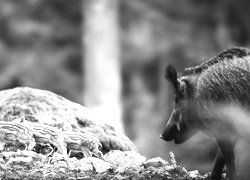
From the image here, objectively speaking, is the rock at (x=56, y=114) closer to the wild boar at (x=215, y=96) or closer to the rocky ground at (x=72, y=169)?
the rocky ground at (x=72, y=169)

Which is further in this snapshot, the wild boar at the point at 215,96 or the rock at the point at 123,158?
the rock at the point at 123,158

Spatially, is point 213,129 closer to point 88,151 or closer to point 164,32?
point 88,151

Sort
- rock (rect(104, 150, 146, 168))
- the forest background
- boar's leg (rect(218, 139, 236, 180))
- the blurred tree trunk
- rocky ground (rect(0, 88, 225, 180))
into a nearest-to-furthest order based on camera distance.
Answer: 1. rocky ground (rect(0, 88, 225, 180))
2. boar's leg (rect(218, 139, 236, 180))
3. rock (rect(104, 150, 146, 168))
4. the forest background
5. the blurred tree trunk

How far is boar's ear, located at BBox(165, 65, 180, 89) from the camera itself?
14.2 feet

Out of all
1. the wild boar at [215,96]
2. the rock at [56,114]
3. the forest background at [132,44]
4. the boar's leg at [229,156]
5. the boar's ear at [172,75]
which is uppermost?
the forest background at [132,44]

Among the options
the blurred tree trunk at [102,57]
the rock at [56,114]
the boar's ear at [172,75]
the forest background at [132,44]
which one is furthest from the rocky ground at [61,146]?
the blurred tree trunk at [102,57]

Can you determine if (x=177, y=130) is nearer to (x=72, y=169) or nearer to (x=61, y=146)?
(x=61, y=146)

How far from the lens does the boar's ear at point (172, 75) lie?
4340mm

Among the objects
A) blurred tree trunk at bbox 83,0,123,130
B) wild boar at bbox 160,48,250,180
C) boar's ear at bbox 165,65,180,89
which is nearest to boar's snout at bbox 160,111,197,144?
wild boar at bbox 160,48,250,180

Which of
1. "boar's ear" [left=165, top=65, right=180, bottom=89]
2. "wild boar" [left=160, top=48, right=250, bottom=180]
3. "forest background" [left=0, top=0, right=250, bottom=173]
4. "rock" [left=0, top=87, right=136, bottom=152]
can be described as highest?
"forest background" [left=0, top=0, right=250, bottom=173]

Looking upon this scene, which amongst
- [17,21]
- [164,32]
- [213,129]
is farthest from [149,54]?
[213,129]

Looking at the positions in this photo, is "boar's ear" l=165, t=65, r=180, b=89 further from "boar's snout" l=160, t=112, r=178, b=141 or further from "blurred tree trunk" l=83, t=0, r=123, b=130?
"blurred tree trunk" l=83, t=0, r=123, b=130

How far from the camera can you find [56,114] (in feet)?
18.4

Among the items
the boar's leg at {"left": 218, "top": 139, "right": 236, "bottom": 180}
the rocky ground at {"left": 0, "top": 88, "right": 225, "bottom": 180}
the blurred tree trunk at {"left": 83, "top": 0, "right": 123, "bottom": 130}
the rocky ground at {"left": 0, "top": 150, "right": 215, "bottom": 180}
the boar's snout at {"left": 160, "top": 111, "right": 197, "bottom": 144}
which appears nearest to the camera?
the rocky ground at {"left": 0, "top": 150, "right": 215, "bottom": 180}
